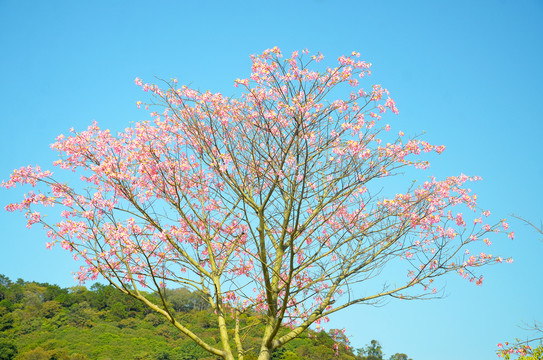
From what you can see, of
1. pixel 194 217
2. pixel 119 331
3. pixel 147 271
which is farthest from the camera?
pixel 119 331

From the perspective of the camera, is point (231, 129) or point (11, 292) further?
point (11, 292)

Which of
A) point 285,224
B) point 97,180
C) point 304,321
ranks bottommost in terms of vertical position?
point 304,321

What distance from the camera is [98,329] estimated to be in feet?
174

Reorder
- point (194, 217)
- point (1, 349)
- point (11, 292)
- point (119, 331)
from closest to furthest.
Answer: point (194, 217) < point (1, 349) < point (119, 331) < point (11, 292)

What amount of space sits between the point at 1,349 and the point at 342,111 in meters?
44.3

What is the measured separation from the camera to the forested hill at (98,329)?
139ft

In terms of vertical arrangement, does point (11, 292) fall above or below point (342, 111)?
above

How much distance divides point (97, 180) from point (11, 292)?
62679mm

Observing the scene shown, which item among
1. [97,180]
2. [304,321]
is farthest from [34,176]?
[304,321]

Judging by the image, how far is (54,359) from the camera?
41.9 meters

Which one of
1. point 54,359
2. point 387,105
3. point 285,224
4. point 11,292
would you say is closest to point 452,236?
point 387,105

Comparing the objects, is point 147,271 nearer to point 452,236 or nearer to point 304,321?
point 304,321

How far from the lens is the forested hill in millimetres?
42438

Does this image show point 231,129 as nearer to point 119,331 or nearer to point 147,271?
point 147,271
